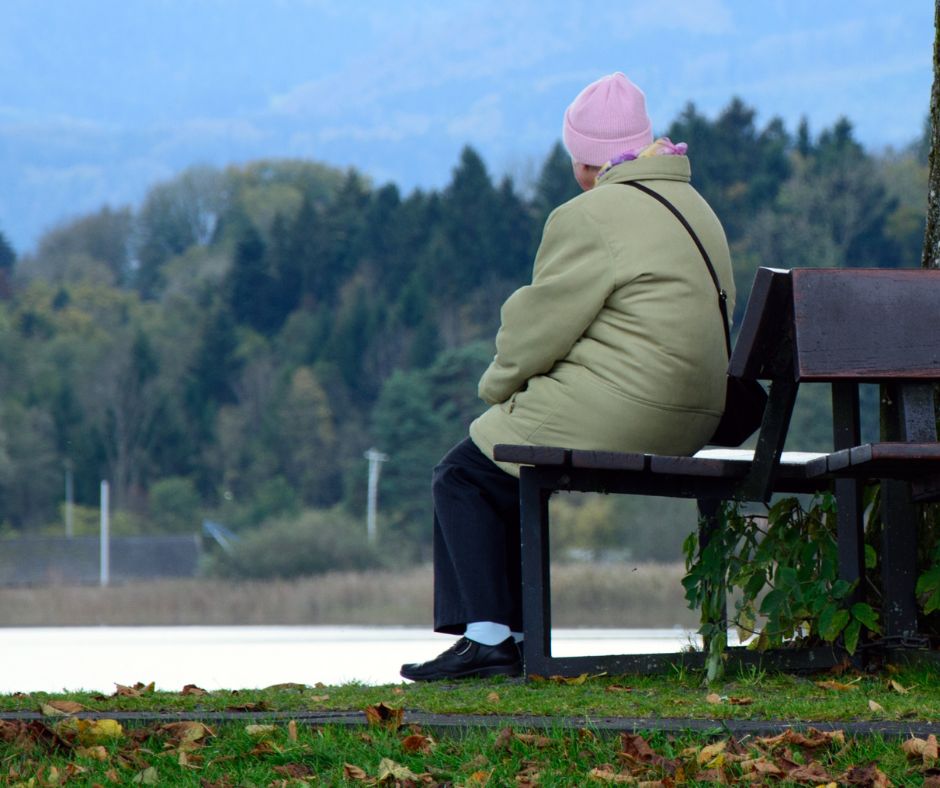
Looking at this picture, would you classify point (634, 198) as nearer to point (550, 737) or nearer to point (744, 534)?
point (744, 534)

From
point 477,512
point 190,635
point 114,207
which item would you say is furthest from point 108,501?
point 477,512

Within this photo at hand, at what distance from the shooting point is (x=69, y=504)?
6762 centimetres

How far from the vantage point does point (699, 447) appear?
427 centimetres

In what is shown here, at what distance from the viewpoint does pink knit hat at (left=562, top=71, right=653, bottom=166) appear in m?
4.38

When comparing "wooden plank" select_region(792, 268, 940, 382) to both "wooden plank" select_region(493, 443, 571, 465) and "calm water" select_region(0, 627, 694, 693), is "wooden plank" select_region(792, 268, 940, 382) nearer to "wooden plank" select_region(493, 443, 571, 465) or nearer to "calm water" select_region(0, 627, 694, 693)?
"wooden plank" select_region(493, 443, 571, 465)

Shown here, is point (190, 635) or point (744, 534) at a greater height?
point (744, 534)

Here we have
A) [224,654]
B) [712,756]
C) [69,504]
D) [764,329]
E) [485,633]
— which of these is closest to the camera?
[712,756]

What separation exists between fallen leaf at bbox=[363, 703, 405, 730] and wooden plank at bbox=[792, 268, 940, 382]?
1133 millimetres

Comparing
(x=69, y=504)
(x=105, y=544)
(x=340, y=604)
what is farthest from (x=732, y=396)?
(x=69, y=504)

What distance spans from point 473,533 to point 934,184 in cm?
163

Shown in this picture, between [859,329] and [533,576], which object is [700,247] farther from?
[533,576]

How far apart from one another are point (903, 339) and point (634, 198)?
776 millimetres

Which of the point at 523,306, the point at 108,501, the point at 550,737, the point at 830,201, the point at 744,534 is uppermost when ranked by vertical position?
the point at 830,201

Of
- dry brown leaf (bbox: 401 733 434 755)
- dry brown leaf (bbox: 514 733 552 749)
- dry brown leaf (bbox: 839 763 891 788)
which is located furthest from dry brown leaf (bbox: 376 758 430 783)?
dry brown leaf (bbox: 839 763 891 788)
